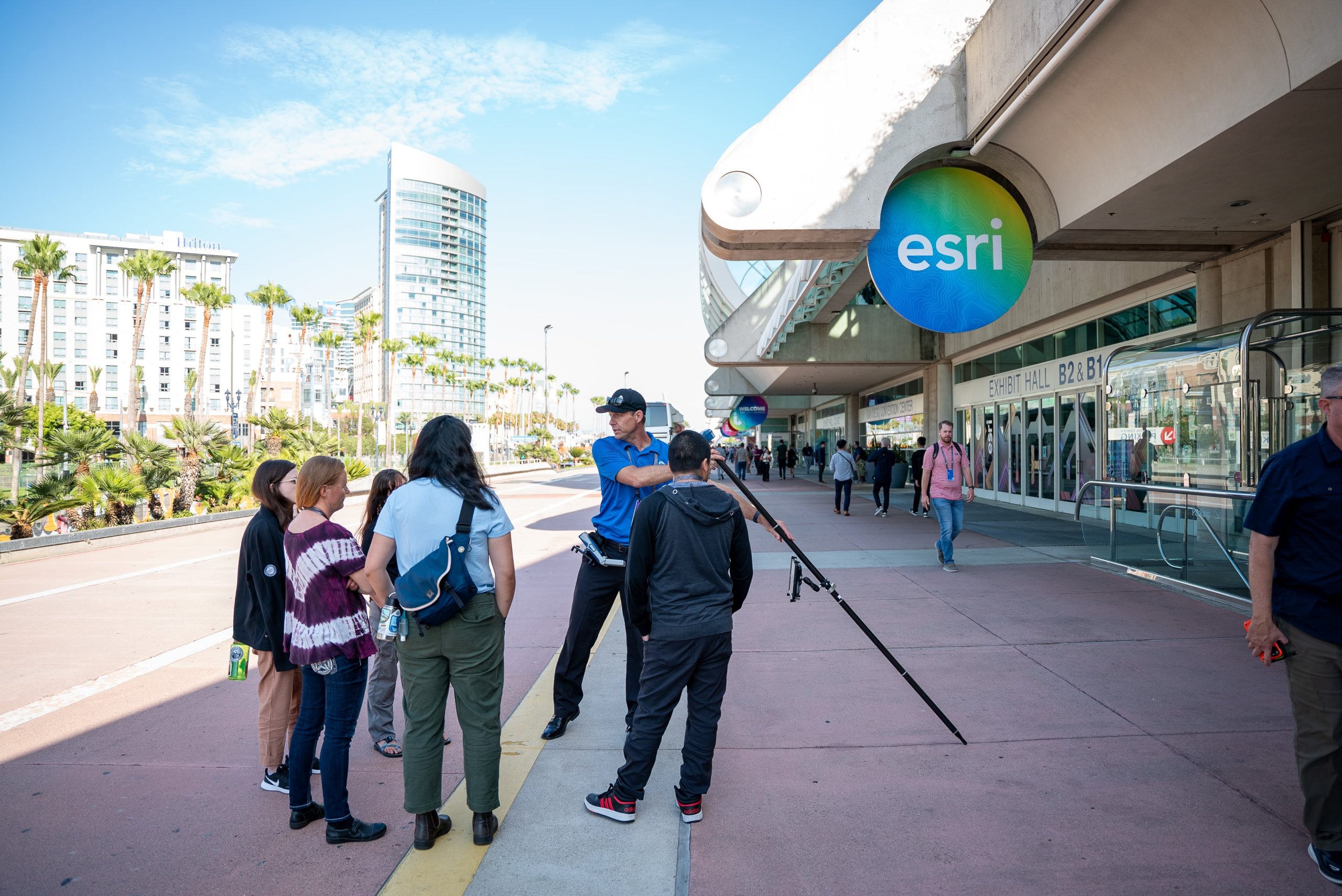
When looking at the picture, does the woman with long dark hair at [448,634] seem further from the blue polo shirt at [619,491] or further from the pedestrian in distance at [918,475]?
the pedestrian in distance at [918,475]

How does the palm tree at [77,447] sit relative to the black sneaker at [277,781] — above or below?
above

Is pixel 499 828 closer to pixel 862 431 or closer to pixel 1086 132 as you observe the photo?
pixel 1086 132

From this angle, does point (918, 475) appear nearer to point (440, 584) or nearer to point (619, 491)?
point (619, 491)

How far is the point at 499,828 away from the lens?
3.46 metres

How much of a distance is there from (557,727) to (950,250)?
23.9ft

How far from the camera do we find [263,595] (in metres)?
3.74

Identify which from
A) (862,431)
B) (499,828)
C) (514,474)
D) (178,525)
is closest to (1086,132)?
(499,828)

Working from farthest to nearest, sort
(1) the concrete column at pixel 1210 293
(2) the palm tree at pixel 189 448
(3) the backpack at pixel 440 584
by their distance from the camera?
1. (2) the palm tree at pixel 189 448
2. (1) the concrete column at pixel 1210 293
3. (3) the backpack at pixel 440 584

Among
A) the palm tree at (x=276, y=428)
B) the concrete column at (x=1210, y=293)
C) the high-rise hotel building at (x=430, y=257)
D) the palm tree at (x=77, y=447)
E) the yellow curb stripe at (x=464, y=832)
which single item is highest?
the high-rise hotel building at (x=430, y=257)

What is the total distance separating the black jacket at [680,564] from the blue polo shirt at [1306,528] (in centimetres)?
207

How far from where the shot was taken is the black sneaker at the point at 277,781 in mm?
3918

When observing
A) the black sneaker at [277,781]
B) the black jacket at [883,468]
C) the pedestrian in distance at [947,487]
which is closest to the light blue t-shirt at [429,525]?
the black sneaker at [277,781]

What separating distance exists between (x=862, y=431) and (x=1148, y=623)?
30.5m

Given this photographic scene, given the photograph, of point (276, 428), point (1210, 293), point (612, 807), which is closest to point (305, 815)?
point (612, 807)
